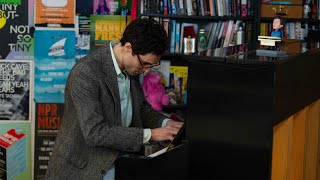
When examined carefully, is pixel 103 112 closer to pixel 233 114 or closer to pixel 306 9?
pixel 233 114

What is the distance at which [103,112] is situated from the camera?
8.36 ft

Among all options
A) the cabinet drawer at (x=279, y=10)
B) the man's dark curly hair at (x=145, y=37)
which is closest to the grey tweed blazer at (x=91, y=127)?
the man's dark curly hair at (x=145, y=37)

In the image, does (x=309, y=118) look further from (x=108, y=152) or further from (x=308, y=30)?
(x=308, y=30)

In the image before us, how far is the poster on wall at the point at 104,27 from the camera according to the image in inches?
185

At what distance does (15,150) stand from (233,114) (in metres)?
3.06

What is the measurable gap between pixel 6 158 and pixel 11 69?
0.71 meters

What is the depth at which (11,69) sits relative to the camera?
465cm

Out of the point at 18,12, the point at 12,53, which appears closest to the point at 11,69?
the point at 12,53

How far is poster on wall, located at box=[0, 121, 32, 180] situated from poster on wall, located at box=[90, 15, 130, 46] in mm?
885

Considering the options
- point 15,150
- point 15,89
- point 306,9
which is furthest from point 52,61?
A: point 306,9

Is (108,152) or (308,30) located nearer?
(108,152)

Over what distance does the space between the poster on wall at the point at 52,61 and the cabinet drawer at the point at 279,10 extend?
1.57 metres

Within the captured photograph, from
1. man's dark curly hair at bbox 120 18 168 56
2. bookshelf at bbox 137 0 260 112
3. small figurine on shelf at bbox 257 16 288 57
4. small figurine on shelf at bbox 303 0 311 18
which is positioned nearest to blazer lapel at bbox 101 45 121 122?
man's dark curly hair at bbox 120 18 168 56

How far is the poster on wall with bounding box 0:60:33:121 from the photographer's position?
4.65 metres
